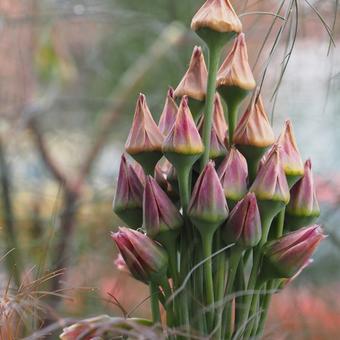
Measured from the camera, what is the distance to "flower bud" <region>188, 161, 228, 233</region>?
1.55ft

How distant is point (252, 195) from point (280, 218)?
5 cm

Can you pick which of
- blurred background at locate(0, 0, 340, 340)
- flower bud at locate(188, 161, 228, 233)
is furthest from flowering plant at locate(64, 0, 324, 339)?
blurred background at locate(0, 0, 340, 340)

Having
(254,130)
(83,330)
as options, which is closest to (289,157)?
(254,130)

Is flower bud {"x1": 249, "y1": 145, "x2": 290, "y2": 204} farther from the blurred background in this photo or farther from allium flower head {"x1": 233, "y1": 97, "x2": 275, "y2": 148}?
the blurred background

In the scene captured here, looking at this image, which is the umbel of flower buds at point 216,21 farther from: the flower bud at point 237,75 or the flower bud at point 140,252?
the flower bud at point 140,252

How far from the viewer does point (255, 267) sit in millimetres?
498

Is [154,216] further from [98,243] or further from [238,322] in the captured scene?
[98,243]

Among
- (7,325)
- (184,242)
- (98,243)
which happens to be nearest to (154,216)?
(184,242)

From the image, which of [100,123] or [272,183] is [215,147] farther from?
[100,123]

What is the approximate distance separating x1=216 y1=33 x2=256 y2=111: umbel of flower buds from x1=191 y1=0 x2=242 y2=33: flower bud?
0.6 inches

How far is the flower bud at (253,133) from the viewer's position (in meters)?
0.50

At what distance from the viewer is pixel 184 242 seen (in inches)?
20.1

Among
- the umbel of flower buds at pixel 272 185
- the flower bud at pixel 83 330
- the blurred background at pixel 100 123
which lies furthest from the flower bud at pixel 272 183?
the blurred background at pixel 100 123

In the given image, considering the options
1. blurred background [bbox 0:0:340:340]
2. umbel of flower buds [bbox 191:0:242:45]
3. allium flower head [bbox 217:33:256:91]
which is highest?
umbel of flower buds [bbox 191:0:242:45]
